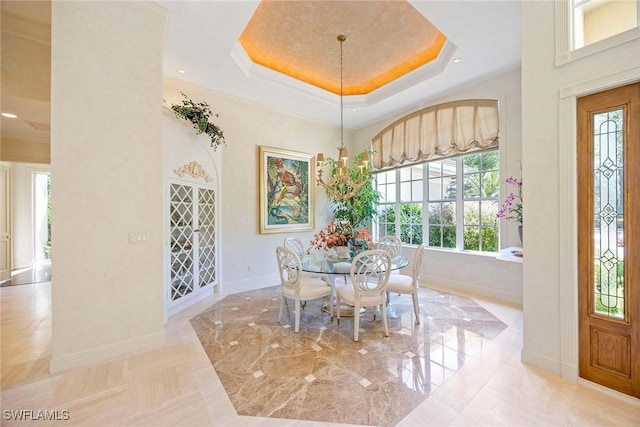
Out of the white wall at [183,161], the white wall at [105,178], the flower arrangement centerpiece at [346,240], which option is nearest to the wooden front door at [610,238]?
the flower arrangement centerpiece at [346,240]

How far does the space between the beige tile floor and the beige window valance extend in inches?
120

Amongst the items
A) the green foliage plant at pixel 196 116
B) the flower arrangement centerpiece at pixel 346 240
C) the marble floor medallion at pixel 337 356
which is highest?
the green foliage plant at pixel 196 116

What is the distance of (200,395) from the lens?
1.96 m

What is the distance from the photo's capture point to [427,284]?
4781 mm

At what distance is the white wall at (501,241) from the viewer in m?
3.79

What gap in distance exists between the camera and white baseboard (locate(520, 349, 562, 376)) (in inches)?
82.9

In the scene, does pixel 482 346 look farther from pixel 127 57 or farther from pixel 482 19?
pixel 127 57

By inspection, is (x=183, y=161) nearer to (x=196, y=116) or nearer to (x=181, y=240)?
(x=196, y=116)

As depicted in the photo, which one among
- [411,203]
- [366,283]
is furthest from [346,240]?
[411,203]

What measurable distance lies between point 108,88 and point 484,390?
13.6ft

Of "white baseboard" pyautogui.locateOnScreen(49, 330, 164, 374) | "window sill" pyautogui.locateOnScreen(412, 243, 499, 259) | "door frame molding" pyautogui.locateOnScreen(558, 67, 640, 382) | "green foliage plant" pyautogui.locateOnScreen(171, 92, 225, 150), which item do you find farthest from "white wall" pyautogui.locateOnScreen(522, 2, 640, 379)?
"green foliage plant" pyautogui.locateOnScreen(171, 92, 225, 150)

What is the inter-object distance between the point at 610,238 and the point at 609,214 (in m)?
0.18

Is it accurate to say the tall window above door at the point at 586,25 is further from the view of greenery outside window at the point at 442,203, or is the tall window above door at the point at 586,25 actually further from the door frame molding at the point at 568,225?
the view of greenery outside window at the point at 442,203

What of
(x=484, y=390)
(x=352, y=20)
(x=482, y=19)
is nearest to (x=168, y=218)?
(x=352, y=20)
